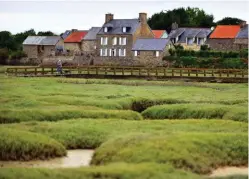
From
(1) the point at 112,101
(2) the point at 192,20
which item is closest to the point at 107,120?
(1) the point at 112,101

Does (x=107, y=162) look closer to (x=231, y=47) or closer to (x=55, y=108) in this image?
(x=55, y=108)

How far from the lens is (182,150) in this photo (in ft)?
70.2

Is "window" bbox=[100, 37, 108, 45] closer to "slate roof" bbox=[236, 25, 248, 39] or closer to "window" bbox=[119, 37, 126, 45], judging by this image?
"window" bbox=[119, 37, 126, 45]

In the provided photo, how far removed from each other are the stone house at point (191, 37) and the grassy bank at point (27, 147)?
81.6 meters

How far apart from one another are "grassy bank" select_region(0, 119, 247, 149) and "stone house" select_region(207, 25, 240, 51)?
7036 centimetres

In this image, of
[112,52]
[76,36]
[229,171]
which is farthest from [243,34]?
[229,171]

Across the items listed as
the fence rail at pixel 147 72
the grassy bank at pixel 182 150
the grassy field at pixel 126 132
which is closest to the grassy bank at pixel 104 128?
the grassy field at pixel 126 132

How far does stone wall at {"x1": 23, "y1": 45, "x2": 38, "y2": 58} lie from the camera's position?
112m

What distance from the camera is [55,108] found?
111 ft

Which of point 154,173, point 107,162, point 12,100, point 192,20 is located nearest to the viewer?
point 154,173

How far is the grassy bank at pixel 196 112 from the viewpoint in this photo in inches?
1272

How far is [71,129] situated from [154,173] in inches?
361

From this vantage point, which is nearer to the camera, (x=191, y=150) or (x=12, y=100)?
(x=191, y=150)

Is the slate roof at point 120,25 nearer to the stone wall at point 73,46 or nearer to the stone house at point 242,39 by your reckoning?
the stone wall at point 73,46
